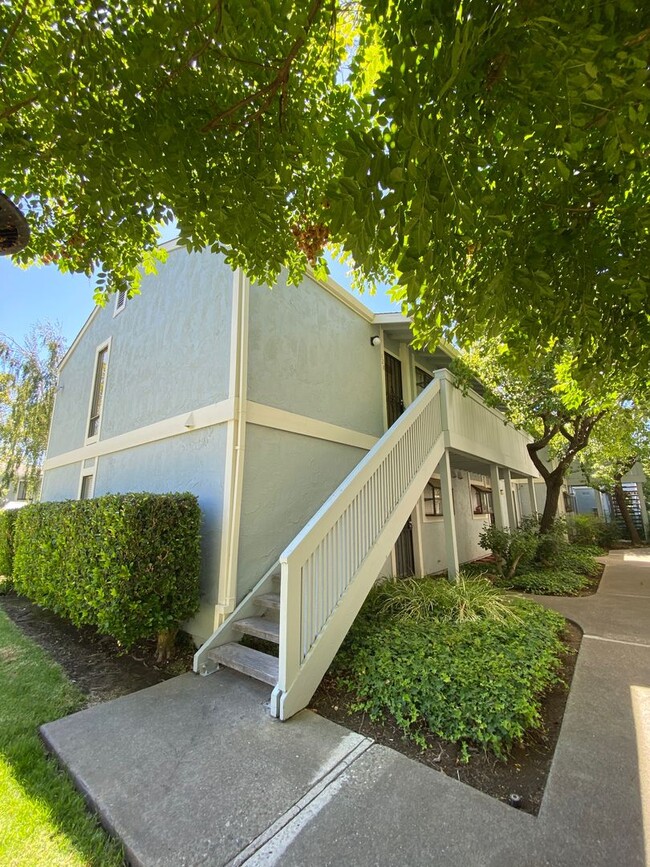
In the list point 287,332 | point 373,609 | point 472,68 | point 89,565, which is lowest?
point 373,609

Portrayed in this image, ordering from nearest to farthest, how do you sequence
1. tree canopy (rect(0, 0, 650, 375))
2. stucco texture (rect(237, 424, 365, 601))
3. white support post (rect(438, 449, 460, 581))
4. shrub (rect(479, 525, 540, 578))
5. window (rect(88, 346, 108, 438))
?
tree canopy (rect(0, 0, 650, 375)), stucco texture (rect(237, 424, 365, 601)), white support post (rect(438, 449, 460, 581)), shrub (rect(479, 525, 540, 578)), window (rect(88, 346, 108, 438))

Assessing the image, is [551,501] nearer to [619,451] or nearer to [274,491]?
[619,451]

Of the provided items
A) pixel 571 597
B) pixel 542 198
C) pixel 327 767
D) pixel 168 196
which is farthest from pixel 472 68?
pixel 571 597

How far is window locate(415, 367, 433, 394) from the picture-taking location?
32.2 ft

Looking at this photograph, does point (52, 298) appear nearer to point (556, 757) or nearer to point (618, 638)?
point (556, 757)

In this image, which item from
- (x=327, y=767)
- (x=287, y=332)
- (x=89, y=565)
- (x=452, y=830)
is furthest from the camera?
(x=287, y=332)

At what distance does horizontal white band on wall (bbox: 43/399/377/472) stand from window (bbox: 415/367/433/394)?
3.02 meters

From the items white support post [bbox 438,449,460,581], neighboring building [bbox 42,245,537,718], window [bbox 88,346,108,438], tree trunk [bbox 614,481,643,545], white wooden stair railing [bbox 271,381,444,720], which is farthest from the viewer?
tree trunk [bbox 614,481,643,545]

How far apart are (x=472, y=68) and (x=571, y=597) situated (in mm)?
8207

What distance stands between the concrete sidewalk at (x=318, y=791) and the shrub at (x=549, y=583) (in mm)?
4339

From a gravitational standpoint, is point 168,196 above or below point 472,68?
above

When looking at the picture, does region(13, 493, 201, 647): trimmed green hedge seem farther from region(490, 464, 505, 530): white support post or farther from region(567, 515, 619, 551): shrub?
region(567, 515, 619, 551): shrub

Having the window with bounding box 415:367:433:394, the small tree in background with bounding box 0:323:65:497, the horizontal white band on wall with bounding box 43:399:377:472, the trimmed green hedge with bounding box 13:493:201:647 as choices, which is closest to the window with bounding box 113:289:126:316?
the horizontal white band on wall with bounding box 43:399:377:472

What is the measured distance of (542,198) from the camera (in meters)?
2.71
